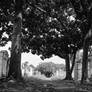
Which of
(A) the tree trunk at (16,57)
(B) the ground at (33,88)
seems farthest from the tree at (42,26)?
(B) the ground at (33,88)

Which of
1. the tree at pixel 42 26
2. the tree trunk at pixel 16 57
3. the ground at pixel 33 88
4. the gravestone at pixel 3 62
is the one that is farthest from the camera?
→ the gravestone at pixel 3 62

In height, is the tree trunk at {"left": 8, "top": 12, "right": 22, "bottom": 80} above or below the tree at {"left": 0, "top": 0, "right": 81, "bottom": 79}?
below

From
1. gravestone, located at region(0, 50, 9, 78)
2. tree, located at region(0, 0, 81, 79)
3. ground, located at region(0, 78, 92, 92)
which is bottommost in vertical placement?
ground, located at region(0, 78, 92, 92)

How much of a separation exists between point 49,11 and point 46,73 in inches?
2663

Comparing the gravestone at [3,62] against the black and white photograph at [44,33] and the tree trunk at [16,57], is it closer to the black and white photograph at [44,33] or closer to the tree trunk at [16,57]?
the black and white photograph at [44,33]

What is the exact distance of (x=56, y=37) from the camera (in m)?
39.0

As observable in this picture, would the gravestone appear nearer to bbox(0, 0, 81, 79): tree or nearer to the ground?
bbox(0, 0, 81, 79): tree

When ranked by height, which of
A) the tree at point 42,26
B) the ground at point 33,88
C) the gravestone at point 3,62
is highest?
the tree at point 42,26

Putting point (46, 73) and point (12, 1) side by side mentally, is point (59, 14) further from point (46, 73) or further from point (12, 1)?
point (46, 73)

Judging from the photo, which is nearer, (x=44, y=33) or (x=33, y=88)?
(x=33, y=88)

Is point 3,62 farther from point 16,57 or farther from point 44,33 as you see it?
point 16,57

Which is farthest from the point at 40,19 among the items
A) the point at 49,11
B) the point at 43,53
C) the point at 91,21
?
the point at 43,53

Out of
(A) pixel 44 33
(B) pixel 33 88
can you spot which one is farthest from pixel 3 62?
(B) pixel 33 88

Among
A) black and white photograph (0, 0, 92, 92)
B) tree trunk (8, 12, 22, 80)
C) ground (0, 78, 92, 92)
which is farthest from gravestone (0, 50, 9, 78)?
ground (0, 78, 92, 92)
